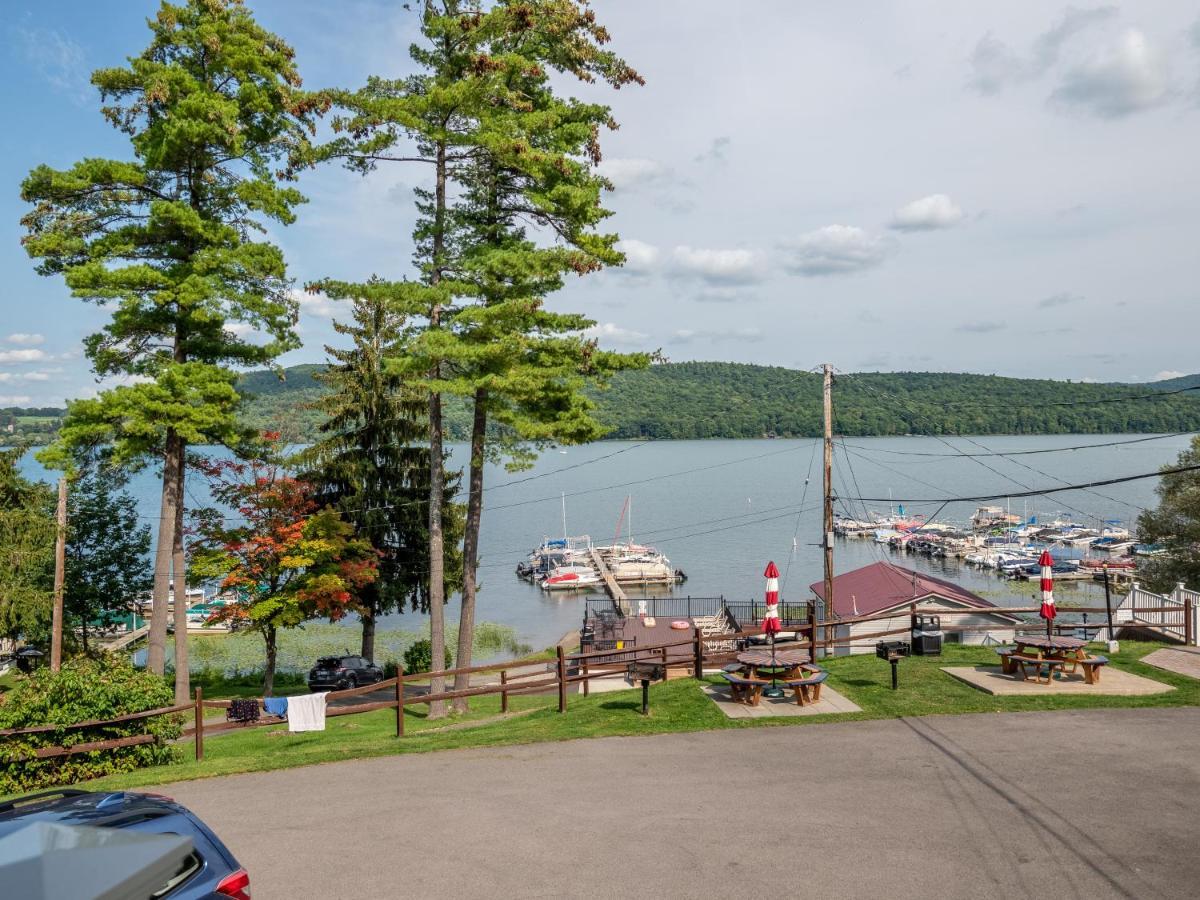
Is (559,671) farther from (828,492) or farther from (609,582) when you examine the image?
(609,582)

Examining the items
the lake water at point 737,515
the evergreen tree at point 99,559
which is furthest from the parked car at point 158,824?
the evergreen tree at point 99,559

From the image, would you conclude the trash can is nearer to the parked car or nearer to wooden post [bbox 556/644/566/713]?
wooden post [bbox 556/644/566/713]

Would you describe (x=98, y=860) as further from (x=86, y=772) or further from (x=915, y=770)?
(x=86, y=772)

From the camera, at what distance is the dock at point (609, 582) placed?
192ft

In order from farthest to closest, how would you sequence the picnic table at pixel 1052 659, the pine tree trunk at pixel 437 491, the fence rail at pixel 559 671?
the pine tree trunk at pixel 437 491, the picnic table at pixel 1052 659, the fence rail at pixel 559 671

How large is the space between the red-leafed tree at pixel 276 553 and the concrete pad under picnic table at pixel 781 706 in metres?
15.0

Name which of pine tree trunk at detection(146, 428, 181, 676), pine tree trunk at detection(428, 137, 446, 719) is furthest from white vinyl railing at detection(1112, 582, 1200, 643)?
pine tree trunk at detection(146, 428, 181, 676)

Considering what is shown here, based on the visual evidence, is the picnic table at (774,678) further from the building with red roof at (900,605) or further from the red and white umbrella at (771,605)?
the building with red roof at (900,605)

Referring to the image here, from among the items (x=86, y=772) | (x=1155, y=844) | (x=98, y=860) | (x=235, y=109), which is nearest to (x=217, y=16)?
(x=235, y=109)

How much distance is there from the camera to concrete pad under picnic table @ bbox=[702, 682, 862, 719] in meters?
13.2

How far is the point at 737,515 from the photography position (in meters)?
111

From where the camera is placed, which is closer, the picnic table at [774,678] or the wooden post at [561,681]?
the picnic table at [774,678]

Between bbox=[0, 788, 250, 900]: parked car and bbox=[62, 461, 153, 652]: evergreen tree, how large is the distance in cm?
2906

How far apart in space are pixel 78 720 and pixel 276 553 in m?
12.9
